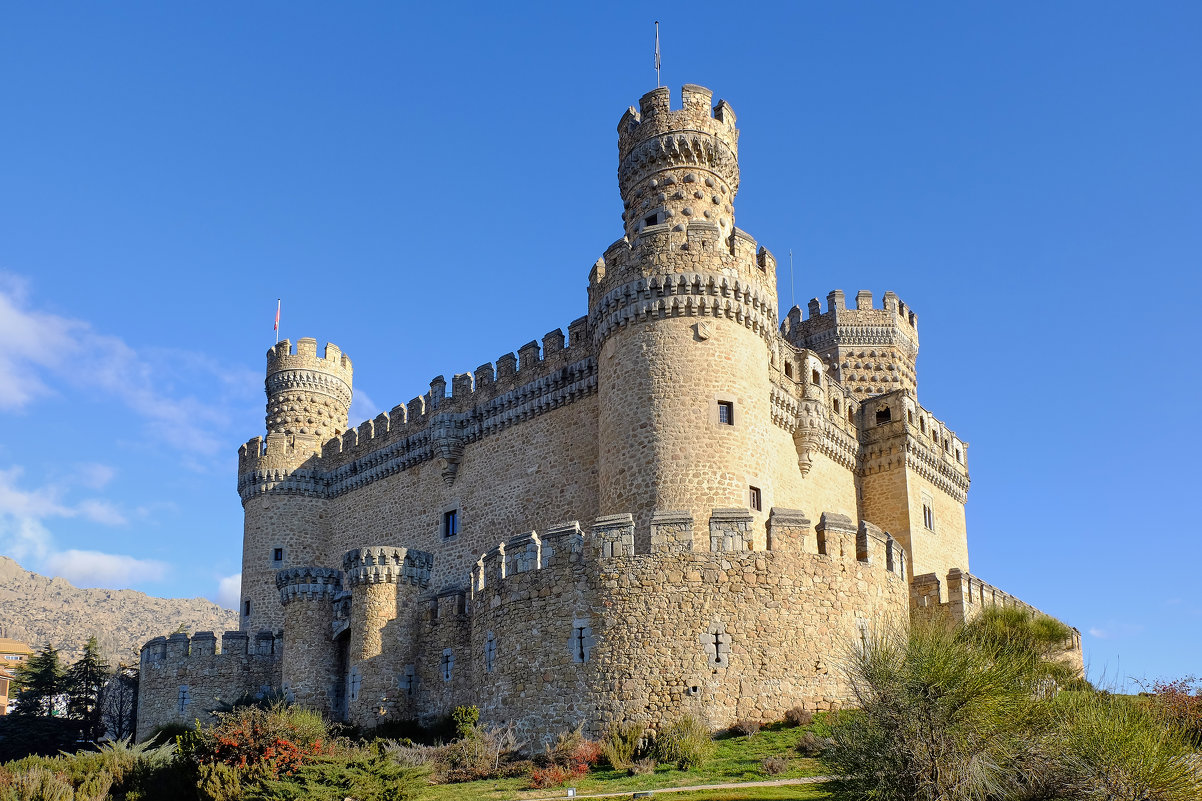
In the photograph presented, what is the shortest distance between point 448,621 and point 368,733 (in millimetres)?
2721

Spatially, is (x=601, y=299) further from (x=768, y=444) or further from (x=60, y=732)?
(x=60, y=732)

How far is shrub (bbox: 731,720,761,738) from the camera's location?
1797 centimetres

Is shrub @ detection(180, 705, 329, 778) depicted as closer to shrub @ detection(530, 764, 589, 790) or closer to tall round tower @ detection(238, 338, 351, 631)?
shrub @ detection(530, 764, 589, 790)

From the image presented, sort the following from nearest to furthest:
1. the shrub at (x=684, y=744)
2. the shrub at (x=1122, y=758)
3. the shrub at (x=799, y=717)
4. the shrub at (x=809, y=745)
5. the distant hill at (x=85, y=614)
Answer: the shrub at (x=1122, y=758) → the shrub at (x=809, y=745) → the shrub at (x=684, y=744) → the shrub at (x=799, y=717) → the distant hill at (x=85, y=614)

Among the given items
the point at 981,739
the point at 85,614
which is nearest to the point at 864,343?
the point at 981,739

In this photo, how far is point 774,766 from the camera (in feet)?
53.4

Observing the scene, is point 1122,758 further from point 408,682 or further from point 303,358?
point 303,358

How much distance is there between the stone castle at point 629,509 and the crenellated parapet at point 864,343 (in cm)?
8

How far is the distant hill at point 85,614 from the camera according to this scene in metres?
92.0

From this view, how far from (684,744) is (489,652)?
4943mm

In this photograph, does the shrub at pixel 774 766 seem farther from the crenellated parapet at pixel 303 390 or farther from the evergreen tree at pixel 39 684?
the evergreen tree at pixel 39 684

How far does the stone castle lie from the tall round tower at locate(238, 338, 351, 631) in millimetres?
89

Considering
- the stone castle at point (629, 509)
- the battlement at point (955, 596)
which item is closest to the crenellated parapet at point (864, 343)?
the stone castle at point (629, 509)

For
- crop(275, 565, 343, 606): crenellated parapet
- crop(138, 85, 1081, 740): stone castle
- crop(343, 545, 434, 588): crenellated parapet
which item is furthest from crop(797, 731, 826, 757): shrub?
crop(275, 565, 343, 606): crenellated parapet
